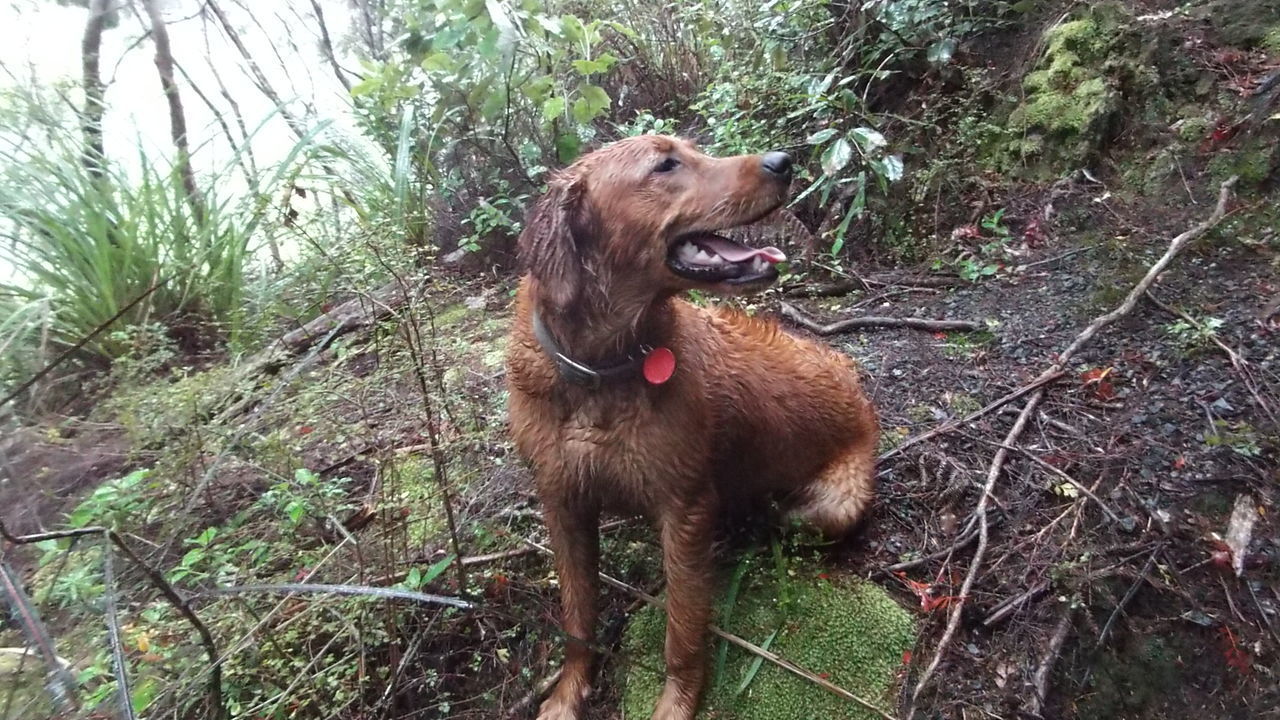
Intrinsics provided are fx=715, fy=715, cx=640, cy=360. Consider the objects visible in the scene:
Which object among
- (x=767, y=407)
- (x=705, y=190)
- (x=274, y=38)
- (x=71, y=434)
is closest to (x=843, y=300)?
(x=767, y=407)

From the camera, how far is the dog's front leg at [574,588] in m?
2.36

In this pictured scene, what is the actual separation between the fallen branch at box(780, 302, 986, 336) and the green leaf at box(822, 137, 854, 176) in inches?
32.3

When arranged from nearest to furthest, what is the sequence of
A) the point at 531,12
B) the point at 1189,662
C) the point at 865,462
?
1. the point at 1189,662
2. the point at 865,462
3. the point at 531,12

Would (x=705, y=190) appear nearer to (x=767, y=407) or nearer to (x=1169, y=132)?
(x=767, y=407)

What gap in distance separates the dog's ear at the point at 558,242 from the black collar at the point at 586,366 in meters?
0.11

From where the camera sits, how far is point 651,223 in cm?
220

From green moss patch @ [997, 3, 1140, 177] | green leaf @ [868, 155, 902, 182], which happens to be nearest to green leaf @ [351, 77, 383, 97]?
green leaf @ [868, 155, 902, 182]

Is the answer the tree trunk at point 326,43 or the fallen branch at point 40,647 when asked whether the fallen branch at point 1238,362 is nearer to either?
the fallen branch at point 40,647

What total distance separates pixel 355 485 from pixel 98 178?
9.16ft

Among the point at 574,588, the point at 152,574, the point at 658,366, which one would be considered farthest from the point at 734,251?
the point at 152,574

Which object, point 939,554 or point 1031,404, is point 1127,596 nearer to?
point 939,554

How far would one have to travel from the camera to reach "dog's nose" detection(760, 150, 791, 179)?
220 cm

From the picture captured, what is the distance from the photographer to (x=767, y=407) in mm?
2686

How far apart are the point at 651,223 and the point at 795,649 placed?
153 cm
